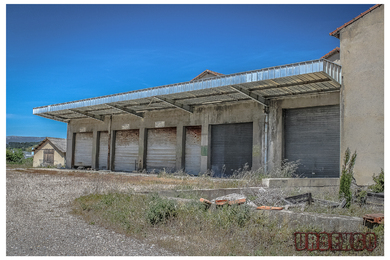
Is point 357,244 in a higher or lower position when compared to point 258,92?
lower

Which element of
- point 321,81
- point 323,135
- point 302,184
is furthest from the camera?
point 323,135

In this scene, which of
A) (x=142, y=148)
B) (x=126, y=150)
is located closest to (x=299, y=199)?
(x=142, y=148)

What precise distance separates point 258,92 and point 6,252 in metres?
14.4

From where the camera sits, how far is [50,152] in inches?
1483

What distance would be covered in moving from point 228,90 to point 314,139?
533cm

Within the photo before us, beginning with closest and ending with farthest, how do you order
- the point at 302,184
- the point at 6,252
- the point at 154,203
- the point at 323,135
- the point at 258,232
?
the point at 6,252
the point at 258,232
the point at 154,203
the point at 302,184
the point at 323,135

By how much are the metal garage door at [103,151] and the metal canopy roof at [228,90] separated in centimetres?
296

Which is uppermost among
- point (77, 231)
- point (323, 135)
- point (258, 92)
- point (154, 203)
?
point (258, 92)

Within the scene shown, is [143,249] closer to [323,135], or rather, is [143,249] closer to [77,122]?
[323,135]

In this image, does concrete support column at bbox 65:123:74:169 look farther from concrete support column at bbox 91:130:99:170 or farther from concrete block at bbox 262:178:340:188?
concrete block at bbox 262:178:340:188

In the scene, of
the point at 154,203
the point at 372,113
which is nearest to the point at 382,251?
the point at 154,203

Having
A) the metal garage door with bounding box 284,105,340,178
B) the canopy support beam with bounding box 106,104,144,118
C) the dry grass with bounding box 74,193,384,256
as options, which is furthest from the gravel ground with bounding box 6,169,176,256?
the canopy support beam with bounding box 106,104,144,118

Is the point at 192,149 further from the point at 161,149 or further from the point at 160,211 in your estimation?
the point at 160,211

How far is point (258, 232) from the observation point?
5.62 meters
